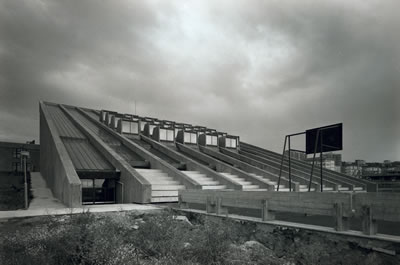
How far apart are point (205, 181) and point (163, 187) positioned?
186 inches

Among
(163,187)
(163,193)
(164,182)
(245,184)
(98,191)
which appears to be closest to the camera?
(163,193)

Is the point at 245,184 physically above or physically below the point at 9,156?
below

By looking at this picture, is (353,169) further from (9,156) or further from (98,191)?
(9,156)

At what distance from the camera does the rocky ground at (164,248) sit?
641 centimetres

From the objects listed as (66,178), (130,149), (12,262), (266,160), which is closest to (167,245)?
(12,262)

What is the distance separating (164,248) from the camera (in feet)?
23.3

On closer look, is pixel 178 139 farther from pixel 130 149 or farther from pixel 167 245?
pixel 167 245

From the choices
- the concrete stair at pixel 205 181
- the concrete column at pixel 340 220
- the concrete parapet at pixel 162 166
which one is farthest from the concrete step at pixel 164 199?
the concrete column at pixel 340 220

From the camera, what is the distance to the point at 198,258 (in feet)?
22.4

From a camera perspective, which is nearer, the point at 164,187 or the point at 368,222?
the point at 368,222

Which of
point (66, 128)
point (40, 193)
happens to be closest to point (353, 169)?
point (66, 128)

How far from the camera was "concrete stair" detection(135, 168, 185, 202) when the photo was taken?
Result: 1850 cm

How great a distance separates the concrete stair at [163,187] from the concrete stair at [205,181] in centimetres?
211

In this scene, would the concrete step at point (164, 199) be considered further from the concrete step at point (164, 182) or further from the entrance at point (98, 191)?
the entrance at point (98, 191)
